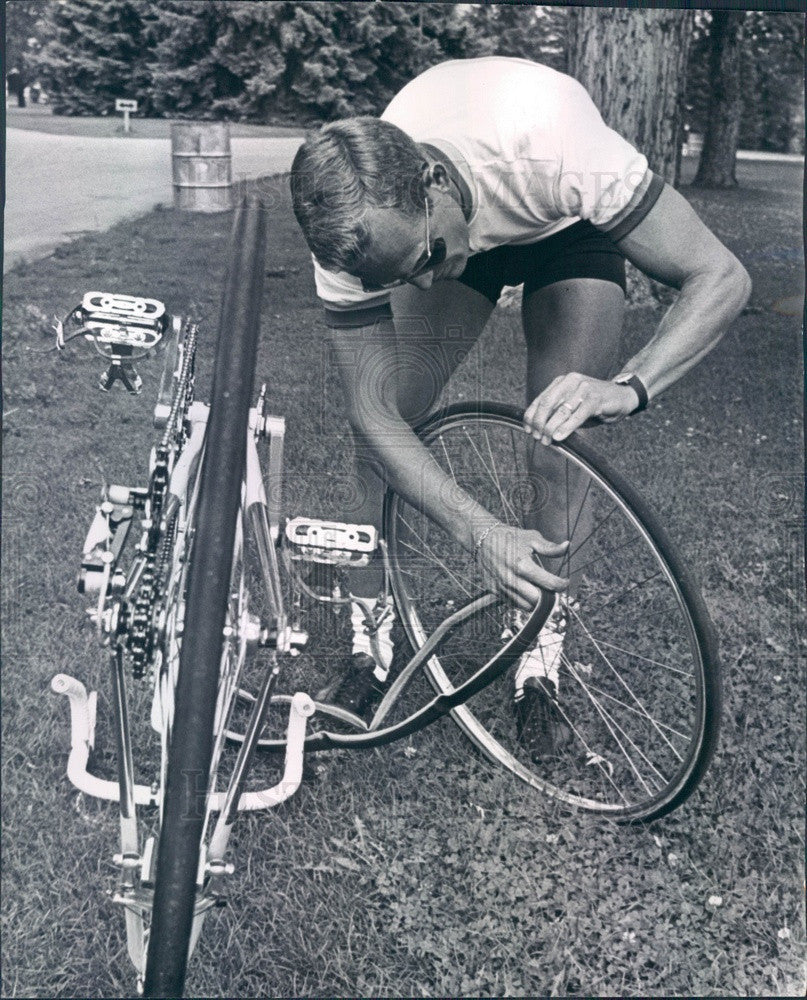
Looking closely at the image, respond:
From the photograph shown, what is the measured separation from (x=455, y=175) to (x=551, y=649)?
39.5 inches

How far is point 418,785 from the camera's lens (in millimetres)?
2371

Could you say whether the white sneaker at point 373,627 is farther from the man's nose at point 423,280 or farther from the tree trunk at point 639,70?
the tree trunk at point 639,70

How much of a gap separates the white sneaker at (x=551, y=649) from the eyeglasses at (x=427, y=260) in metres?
0.75

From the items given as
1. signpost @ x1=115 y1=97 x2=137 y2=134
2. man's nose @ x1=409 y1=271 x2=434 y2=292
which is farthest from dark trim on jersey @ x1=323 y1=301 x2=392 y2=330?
signpost @ x1=115 y1=97 x2=137 y2=134

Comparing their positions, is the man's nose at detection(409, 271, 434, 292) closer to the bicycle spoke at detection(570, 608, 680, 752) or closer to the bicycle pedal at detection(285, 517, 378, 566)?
the bicycle pedal at detection(285, 517, 378, 566)

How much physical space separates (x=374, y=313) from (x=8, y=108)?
809 millimetres

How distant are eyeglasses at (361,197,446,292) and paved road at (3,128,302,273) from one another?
1.06 ft

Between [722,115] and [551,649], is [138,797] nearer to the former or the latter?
[551,649]

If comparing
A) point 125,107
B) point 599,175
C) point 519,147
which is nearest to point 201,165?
point 125,107

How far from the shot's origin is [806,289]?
2373mm

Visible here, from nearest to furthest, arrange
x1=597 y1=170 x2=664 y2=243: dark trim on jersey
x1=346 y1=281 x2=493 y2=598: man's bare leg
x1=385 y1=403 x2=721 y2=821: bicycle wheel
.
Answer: x1=597 y1=170 x2=664 y2=243: dark trim on jersey < x1=346 y1=281 x2=493 y2=598: man's bare leg < x1=385 y1=403 x2=721 y2=821: bicycle wheel

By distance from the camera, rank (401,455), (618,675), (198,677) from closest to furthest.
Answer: (198,677) < (401,455) < (618,675)

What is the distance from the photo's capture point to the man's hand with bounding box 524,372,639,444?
84.7 inches

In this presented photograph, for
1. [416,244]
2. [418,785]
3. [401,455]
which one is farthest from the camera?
[418,785]
